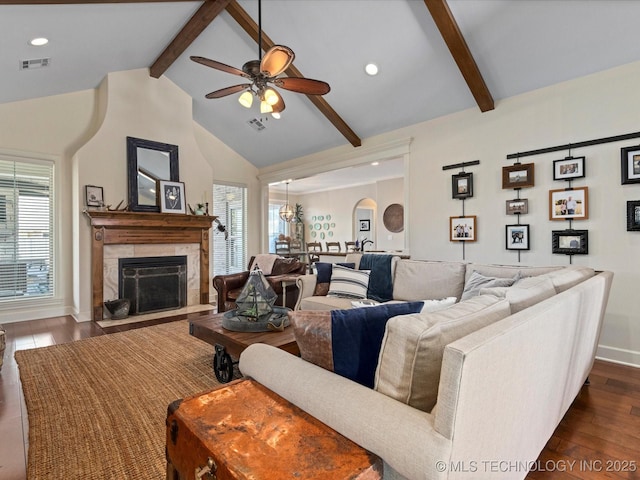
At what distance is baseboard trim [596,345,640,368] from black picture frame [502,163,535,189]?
1802 mm

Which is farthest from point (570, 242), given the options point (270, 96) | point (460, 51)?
point (270, 96)

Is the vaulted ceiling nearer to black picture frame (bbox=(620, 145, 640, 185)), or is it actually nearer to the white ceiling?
black picture frame (bbox=(620, 145, 640, 185))

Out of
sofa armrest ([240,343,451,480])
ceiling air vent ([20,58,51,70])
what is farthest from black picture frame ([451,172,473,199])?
ceiling air vent ([20,58,51,70])

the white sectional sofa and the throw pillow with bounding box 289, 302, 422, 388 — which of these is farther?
the throw pillow with bounding box 289, 302, 422, 388

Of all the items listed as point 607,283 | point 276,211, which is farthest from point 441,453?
point 276,211

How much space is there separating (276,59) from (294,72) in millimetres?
1929

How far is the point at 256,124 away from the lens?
583cm

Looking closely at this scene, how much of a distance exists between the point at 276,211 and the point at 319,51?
7812 mm

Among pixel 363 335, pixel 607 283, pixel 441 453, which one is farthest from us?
pixel 607 283

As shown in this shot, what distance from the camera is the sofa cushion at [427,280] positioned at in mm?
3355

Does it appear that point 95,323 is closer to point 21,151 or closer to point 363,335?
point 21,151

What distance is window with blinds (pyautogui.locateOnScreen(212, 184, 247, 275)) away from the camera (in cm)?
681

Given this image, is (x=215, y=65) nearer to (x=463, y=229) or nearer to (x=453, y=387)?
(x=453, y=387)

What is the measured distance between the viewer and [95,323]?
4520 millimetres
